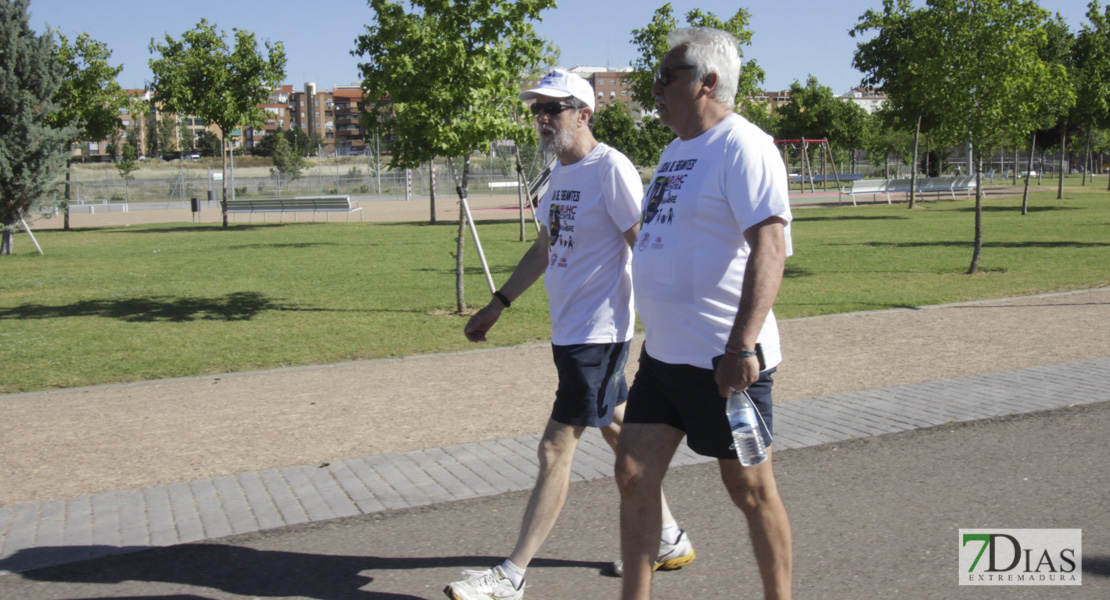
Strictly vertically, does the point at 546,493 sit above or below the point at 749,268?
below

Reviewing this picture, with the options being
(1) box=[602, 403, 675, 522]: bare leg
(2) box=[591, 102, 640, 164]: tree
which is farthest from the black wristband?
(2) box=[591, 102, 640, 164]: tree

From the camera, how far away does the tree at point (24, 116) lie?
17422 mm

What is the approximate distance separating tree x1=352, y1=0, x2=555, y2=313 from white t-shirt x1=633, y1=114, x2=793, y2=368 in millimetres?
7504

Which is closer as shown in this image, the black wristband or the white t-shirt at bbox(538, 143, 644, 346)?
the black wristband

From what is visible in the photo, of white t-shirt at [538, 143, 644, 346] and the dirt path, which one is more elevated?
white t-shirt at [538, 143, 644, 346]

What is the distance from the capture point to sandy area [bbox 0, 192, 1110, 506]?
5242mm

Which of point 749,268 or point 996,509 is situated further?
point 996,509

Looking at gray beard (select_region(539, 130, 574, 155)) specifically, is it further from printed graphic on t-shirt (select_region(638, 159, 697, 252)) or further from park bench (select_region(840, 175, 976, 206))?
park bench (select_region(840, 175, 976, 206))

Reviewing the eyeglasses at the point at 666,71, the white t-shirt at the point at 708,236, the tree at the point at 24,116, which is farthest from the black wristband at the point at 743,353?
the tree at the point at 24,116

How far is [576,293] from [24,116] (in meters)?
18.0

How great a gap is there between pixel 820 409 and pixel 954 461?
1.27m

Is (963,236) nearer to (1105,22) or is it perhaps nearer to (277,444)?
(1105,22)

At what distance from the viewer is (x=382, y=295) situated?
12727 millimetres

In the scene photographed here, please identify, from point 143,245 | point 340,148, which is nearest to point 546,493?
point 143,245
